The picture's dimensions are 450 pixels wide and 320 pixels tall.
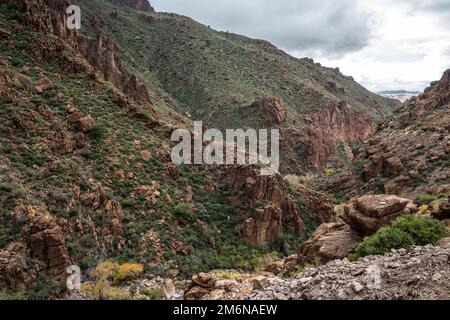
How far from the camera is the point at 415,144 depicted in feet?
129

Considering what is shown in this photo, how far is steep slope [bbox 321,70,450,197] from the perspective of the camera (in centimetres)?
3416

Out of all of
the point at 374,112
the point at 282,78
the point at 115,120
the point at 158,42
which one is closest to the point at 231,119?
the point at 282,78

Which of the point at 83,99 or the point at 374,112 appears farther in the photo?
the point at 374,112

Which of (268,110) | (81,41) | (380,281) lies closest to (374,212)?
(380,281)

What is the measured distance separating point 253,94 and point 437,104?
3525 cm

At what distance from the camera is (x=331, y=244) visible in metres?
15.1

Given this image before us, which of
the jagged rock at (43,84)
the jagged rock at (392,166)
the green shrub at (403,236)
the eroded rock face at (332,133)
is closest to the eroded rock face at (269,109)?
the eroded rock face at (332,133)

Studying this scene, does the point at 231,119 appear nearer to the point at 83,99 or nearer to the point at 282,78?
the point at 282,78

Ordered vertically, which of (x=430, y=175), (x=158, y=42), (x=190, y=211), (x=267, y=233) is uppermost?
(x=158, y=42)

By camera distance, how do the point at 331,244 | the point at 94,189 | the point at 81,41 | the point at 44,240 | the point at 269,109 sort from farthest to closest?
the point at 269,109
the point at 81,41
the point at 94,189
the point at 44,240
the point at 331,244

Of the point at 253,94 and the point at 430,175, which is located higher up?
the point at 253,94

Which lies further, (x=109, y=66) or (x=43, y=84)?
(x=109, y=66)

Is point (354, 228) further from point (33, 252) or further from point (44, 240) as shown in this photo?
point (33, 252)

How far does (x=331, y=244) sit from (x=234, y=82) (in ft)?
211
